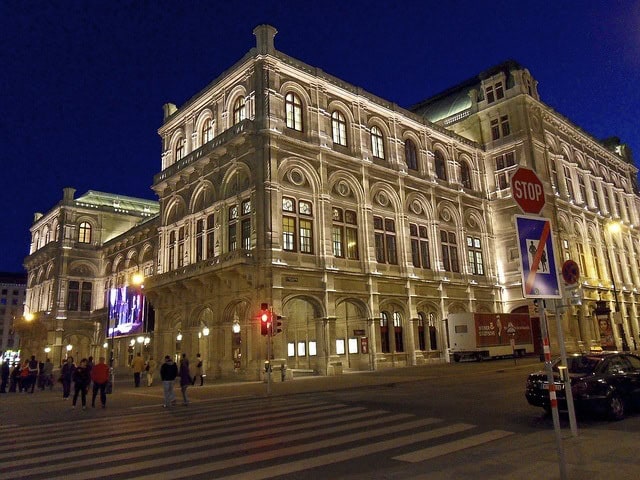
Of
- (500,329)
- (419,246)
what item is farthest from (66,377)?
(500,329)

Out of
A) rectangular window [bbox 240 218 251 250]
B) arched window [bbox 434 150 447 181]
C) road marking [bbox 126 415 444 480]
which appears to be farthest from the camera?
arched window [bbox 434 150 447 181]

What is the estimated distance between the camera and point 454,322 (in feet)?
122

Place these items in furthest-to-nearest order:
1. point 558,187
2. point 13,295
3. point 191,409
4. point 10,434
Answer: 1. point 13,295
2. point 558,187
3. point 191,409
4. point 10,434

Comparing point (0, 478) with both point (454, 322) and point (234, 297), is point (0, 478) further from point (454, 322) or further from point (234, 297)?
point (454, 322)

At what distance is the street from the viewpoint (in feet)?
25.2

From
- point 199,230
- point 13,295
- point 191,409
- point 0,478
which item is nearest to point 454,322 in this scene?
point 199,230

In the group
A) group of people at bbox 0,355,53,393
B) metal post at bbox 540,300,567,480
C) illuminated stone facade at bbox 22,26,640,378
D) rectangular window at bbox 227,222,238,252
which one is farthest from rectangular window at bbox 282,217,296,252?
metal post at bbox 540,300,567,480

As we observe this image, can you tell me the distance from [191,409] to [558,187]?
152ft

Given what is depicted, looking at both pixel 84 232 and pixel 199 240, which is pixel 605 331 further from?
pixel 84 232

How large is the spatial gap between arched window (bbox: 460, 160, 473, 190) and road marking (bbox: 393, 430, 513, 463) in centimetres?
3927

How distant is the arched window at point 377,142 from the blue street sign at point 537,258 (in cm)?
3194

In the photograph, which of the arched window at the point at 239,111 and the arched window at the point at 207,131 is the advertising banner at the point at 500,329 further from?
the arched window at the point at 207,131

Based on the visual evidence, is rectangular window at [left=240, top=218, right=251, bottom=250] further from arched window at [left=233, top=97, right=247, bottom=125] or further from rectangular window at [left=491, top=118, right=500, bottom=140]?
rectangular window at [left=491, top=118, right=500, bottom=140]

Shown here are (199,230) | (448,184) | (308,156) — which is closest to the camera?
(308,156)
